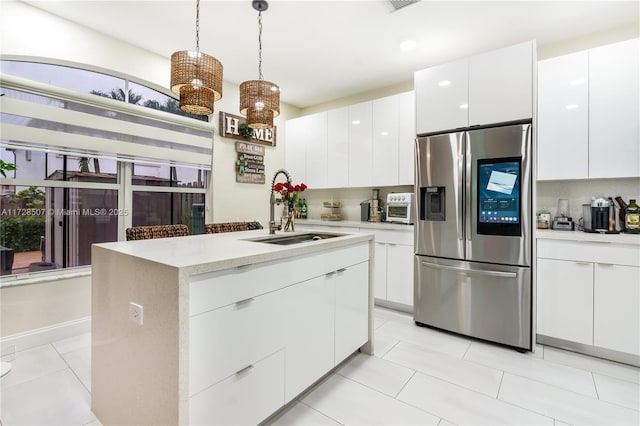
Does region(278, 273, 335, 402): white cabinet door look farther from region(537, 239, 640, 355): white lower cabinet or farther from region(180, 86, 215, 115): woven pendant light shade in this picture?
region(537, 239, 640, 355): white lower cabinet

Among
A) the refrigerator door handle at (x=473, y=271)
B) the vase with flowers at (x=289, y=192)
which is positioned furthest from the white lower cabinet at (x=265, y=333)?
the refrigerator door handle at (x=473, y=271)

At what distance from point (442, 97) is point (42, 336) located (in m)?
4.12

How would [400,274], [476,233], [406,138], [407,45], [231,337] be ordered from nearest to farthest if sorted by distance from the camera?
[231,337]
[476,233]
[407,45]
[400,274]
[406,138]

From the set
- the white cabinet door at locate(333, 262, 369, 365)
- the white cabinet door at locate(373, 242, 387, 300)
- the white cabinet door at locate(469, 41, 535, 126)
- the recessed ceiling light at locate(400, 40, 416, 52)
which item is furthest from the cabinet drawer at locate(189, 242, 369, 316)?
the recessed ceiling light at locate(400, 40, 416, 52)

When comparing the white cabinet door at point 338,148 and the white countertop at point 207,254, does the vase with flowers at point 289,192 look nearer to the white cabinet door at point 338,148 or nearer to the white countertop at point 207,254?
the white countertop at point 207,254

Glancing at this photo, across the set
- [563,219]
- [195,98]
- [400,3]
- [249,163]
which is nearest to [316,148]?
[249,163]

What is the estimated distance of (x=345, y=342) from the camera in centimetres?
209

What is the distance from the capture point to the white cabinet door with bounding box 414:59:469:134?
2.76 meters

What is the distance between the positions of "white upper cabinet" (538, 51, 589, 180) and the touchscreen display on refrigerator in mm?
458

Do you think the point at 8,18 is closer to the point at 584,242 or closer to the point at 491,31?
the point at 491,31

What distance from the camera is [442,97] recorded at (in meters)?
2.86

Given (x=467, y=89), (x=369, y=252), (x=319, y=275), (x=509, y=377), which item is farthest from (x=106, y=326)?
(x=467, y=89)

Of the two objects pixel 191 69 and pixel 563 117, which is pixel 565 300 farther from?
pixel 191 69

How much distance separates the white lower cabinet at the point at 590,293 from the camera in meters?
2.19
